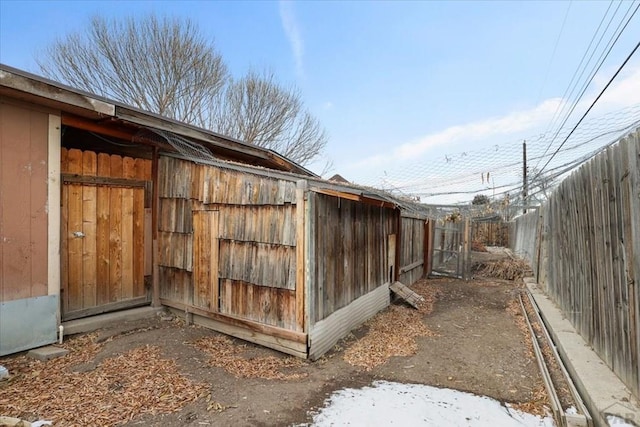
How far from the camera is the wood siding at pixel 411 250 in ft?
26.8

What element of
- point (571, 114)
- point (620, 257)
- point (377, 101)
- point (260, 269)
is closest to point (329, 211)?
point (260, 269)

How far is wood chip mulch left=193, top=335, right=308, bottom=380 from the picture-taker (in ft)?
12.0

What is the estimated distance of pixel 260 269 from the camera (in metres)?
4.37

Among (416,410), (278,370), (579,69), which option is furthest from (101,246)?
(579,69)

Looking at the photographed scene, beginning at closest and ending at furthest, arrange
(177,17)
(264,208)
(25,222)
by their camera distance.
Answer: (25,222)
(264,208)
(177,17)

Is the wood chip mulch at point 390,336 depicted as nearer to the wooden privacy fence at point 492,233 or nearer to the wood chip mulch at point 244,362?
the wood chip mulch at point 244,362

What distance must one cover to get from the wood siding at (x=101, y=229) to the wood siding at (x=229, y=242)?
14.9 inches

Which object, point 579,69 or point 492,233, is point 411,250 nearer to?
point 579,69

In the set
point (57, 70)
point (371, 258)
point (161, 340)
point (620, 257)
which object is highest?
point (57, 70)

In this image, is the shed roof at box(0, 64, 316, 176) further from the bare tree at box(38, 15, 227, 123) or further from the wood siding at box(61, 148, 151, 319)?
the bare tree at box(38, 15, 227, 123)

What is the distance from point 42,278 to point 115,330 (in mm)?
1135

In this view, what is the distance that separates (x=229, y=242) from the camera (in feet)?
15.4

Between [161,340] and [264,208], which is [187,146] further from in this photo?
[161,340]

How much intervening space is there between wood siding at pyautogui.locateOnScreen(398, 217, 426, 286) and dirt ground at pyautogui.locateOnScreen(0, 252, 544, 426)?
8.37 ft
